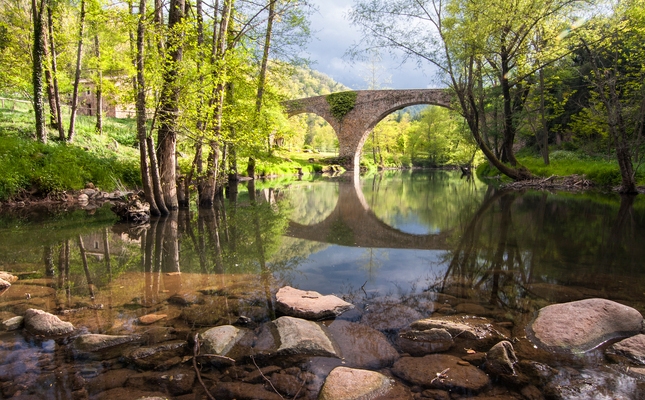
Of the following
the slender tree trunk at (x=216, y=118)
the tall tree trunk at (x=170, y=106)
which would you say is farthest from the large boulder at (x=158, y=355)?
the slender tree trunk at (x=216, y=118)

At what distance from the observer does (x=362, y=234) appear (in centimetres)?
765

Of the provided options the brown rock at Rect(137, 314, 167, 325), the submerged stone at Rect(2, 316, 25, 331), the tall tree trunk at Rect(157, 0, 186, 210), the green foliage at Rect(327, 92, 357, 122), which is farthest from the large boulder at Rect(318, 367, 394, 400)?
the green foliage at Rect(327, 92, 357, 122)

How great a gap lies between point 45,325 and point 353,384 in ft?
7.87

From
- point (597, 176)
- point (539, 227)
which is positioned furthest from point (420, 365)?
point (597, 176)

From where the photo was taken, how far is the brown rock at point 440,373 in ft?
7.70

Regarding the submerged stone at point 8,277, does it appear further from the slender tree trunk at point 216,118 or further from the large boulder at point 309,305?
the slender tree trunk at point 216,118

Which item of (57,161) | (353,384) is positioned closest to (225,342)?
(353,384)

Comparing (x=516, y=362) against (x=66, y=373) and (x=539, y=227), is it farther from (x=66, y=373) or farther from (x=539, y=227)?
(x=539, y=227)

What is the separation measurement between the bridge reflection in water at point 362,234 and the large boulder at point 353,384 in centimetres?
414

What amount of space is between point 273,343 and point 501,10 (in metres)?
13.1

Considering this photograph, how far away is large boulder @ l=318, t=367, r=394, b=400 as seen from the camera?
2227mm

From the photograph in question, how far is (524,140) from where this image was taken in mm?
27922

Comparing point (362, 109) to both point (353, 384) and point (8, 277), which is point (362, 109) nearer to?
point (8, 277)

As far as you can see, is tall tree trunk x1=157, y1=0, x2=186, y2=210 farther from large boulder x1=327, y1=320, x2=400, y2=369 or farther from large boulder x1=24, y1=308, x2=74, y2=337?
large boulder x1=327, y1=320, x2=400, y2=369
